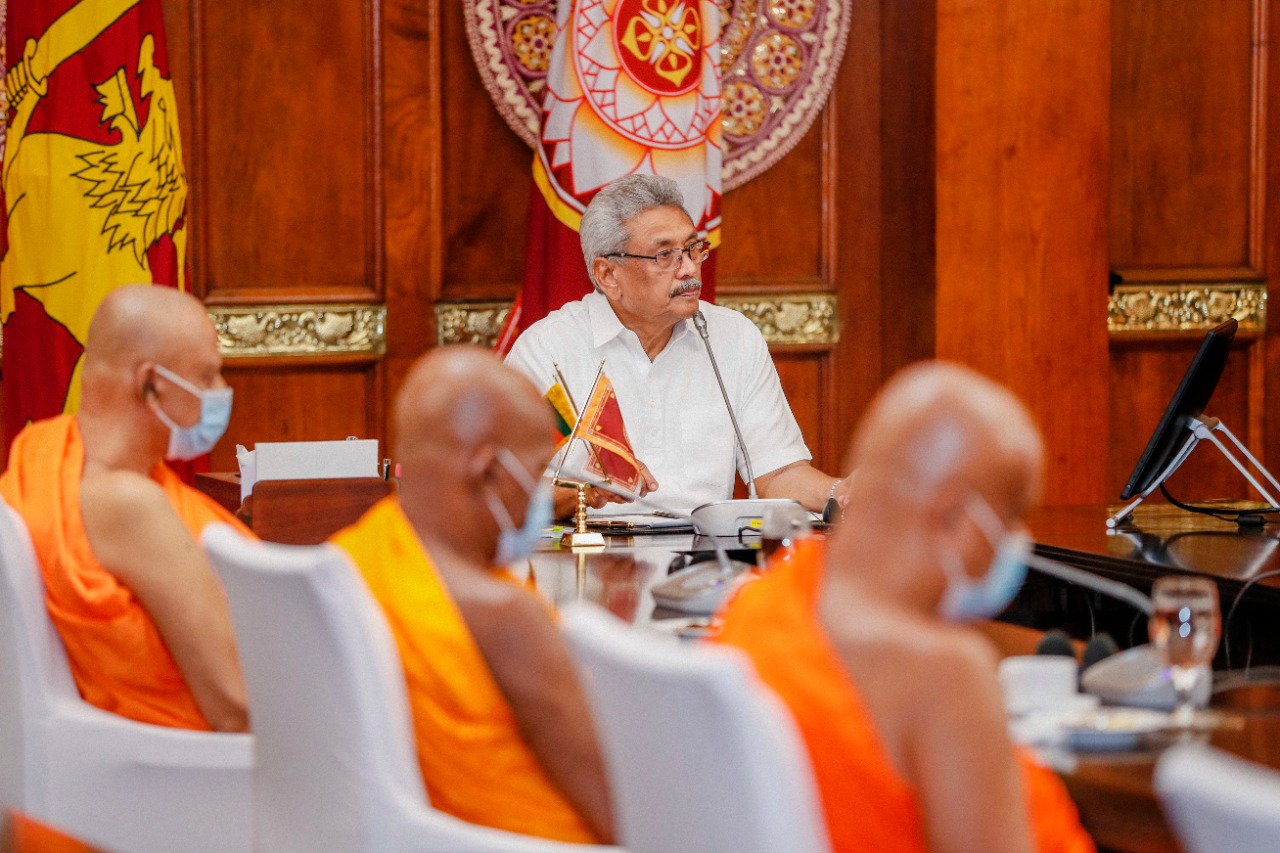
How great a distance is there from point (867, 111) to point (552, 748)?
3.75m

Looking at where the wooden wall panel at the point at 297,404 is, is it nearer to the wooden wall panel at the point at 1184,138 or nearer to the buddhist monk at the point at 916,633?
the wooden wall panel at the point at 1184,138

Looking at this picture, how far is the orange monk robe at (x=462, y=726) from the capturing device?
154cm

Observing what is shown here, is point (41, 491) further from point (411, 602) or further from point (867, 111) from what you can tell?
point (867, 111)

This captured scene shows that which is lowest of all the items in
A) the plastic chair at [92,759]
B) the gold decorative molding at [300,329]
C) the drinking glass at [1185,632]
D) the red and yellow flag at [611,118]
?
the plastic chair at [92,759]

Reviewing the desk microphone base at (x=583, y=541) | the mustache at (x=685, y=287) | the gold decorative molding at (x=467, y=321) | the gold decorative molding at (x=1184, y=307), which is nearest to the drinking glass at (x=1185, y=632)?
the desk microphone base at (x=583, y=541)

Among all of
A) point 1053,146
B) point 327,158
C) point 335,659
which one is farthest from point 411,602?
point 1053,146

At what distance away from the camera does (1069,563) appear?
2.76m

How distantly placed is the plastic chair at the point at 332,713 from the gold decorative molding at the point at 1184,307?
389cm

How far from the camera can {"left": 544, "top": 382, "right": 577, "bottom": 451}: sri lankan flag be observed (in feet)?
10.3

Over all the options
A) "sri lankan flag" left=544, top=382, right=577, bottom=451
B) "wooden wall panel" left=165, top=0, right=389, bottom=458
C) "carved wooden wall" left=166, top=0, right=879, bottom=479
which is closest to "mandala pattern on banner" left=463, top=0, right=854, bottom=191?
"carved wooden wall" left=166, top=0, right=879, bottom=479

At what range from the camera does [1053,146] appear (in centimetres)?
466

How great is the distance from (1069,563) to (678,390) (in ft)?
3.99

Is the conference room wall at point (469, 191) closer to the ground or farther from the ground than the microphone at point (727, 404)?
farther from the ground

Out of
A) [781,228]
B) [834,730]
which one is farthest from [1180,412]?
[781,228]
